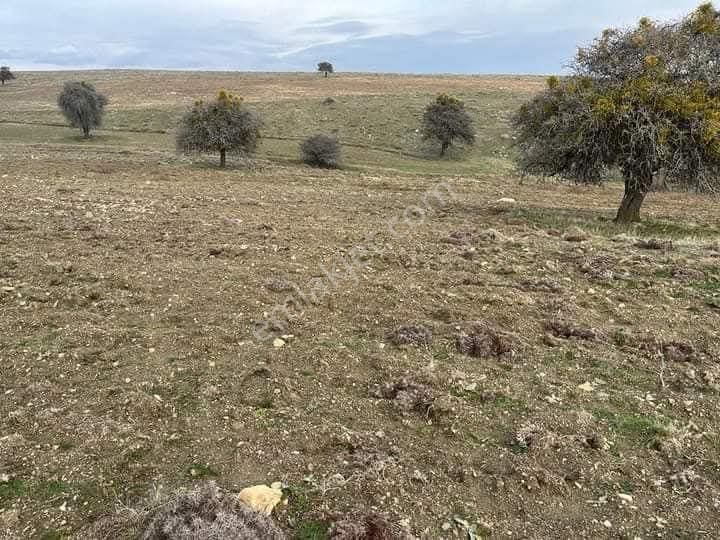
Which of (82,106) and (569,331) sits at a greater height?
(82,106)

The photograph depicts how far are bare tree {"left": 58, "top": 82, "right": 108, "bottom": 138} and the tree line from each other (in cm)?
3400

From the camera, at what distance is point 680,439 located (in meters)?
4.41

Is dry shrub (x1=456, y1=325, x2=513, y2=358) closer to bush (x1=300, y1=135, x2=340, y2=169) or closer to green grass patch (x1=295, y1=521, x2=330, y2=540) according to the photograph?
green grass patch (x1=295, y1=521, x2=330, y2=540)

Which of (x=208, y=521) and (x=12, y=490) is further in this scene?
(x=12, y=490)

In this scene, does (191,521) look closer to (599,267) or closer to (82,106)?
(599,267)

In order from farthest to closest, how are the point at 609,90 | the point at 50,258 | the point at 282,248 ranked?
the point at 609,90 < the point at 282,248 < the point at 50,258

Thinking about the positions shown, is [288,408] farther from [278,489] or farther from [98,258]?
[98,258]

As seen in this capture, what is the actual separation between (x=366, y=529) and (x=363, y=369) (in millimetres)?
2182

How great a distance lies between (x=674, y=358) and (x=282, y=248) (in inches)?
252

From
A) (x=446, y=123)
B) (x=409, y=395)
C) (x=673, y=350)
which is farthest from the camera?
(x=446, y=123)

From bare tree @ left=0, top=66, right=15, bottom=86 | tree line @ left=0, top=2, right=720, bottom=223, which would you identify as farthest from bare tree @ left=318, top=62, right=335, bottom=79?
tree line @ left=0, top=2, right=720, bottom=223

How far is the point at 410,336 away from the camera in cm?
609

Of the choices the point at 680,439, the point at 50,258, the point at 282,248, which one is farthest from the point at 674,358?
the point at 50,258

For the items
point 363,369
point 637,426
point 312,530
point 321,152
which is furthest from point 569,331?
point 321,152
